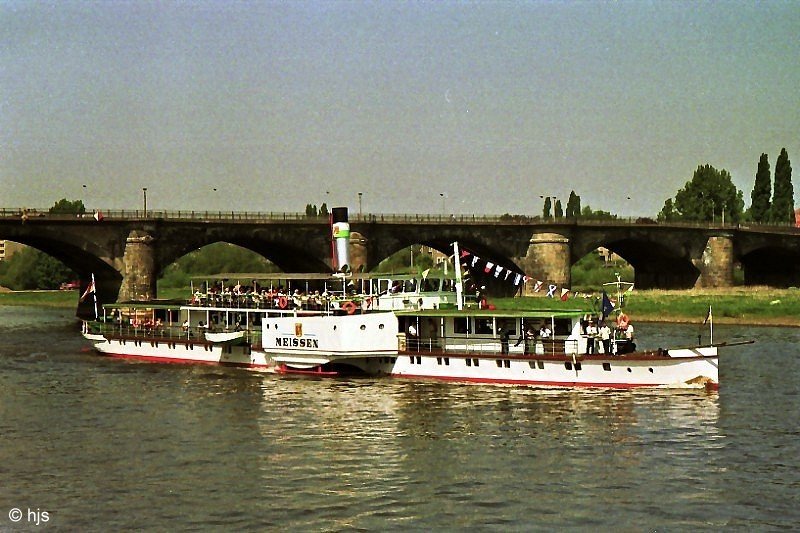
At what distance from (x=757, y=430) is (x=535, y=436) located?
328 inches

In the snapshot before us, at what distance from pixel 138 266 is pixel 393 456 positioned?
69754 millimetres

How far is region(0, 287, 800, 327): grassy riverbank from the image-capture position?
316ft

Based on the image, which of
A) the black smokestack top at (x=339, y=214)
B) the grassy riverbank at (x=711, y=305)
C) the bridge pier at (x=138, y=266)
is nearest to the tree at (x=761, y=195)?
the grassy riverbank at (x=711, y=305)

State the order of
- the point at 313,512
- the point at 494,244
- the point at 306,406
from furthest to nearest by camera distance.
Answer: the point at 494,244 → the point at 306,406 → the point at 313,512

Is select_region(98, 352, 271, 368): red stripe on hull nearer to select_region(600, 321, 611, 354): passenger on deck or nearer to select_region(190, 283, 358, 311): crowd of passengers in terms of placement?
select_region(190, 283, 358, 311): crowd of passengers

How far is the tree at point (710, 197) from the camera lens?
575 feet

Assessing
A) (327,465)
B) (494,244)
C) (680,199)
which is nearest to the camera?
(327,465)

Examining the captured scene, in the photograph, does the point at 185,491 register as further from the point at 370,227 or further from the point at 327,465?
the point at 370,227

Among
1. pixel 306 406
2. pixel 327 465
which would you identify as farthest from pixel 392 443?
pixel 306 406

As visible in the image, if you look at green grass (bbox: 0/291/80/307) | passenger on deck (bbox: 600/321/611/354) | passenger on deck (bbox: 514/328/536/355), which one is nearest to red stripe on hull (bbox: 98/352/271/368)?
passenger on deck (bbox: 514/328/536/355)

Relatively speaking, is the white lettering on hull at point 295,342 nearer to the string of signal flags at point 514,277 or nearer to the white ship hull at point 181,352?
the white ship hull at point 181,352

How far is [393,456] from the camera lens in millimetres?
38781

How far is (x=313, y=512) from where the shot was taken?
31766 millimetres

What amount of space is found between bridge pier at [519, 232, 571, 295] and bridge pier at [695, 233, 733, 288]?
19.8 m
